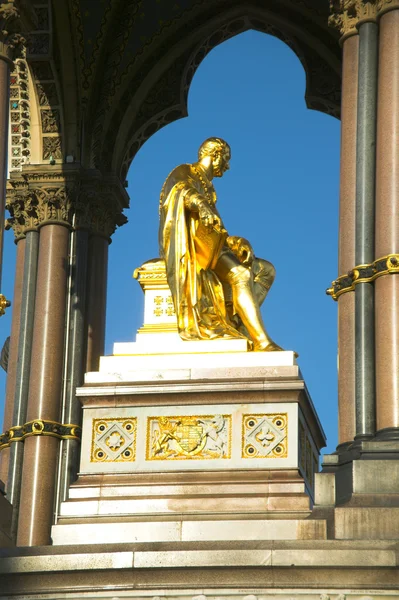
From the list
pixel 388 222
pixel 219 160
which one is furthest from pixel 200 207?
pixel 388 222

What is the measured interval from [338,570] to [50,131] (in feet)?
34.2

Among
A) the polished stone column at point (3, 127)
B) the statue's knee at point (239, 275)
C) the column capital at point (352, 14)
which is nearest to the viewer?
the column capital at point (352, 14)

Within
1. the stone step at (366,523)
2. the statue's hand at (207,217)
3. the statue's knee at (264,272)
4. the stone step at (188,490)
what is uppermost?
the statue's hand at (207,217)

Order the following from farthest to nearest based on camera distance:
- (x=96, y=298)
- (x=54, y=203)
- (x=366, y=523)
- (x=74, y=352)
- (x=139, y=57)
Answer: (x=139, y=57), (x=96, y=298), (x=54, y=203), (x=74, y=352), (x=366, y=523)

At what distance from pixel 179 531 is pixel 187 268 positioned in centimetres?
384

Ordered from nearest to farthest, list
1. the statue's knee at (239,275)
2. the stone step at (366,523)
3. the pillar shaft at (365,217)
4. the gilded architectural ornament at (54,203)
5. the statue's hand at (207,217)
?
the stone step at (366,523), the pillar shaft at (365,217), the statue's hand at (207,217), the statue's knee at (239,275), the gilded architectural ornament at (54,203)

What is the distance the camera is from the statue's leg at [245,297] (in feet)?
63.2

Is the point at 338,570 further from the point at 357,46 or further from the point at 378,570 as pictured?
the point at 357,46

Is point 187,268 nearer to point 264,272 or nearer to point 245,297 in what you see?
point 245,297

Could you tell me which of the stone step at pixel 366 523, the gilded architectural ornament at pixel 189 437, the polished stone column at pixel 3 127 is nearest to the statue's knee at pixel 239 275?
the gilded architectural ornament at pixel 189 437

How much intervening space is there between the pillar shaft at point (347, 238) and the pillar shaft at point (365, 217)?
0.15m

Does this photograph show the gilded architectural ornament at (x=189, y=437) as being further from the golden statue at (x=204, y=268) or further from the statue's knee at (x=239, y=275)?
the statue's knee at (x=239, y=275)

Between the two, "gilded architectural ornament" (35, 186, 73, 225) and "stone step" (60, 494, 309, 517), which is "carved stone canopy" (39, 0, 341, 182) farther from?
"stone step" (60, 494, 309, 517)

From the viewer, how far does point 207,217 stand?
19.4 m
